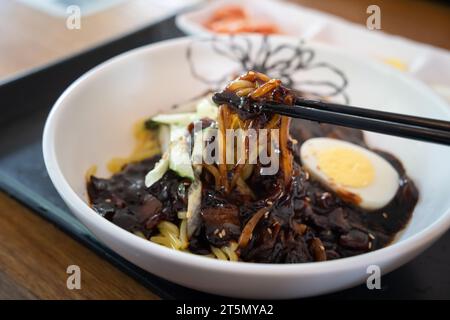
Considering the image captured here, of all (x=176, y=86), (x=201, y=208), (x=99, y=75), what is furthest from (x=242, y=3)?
(x=201, y=208)

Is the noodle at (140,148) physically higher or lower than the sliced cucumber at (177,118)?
lower

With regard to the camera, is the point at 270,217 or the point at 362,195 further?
the point at 362,195

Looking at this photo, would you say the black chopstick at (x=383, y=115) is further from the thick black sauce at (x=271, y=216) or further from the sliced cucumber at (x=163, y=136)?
the sliced cucumber at (x=163, y=136)

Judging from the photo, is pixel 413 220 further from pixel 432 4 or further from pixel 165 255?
pixel 432 4

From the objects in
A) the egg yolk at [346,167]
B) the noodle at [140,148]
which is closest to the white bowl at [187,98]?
the noodle at [140,148]

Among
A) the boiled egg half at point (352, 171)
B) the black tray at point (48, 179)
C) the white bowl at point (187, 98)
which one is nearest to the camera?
the white bowl at point (187, 98)

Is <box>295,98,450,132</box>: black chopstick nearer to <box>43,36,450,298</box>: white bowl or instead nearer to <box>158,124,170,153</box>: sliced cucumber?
<box>43,36,450,298</box>: white bowl

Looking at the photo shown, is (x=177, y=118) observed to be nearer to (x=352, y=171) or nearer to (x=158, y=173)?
(x=158, y=173)
